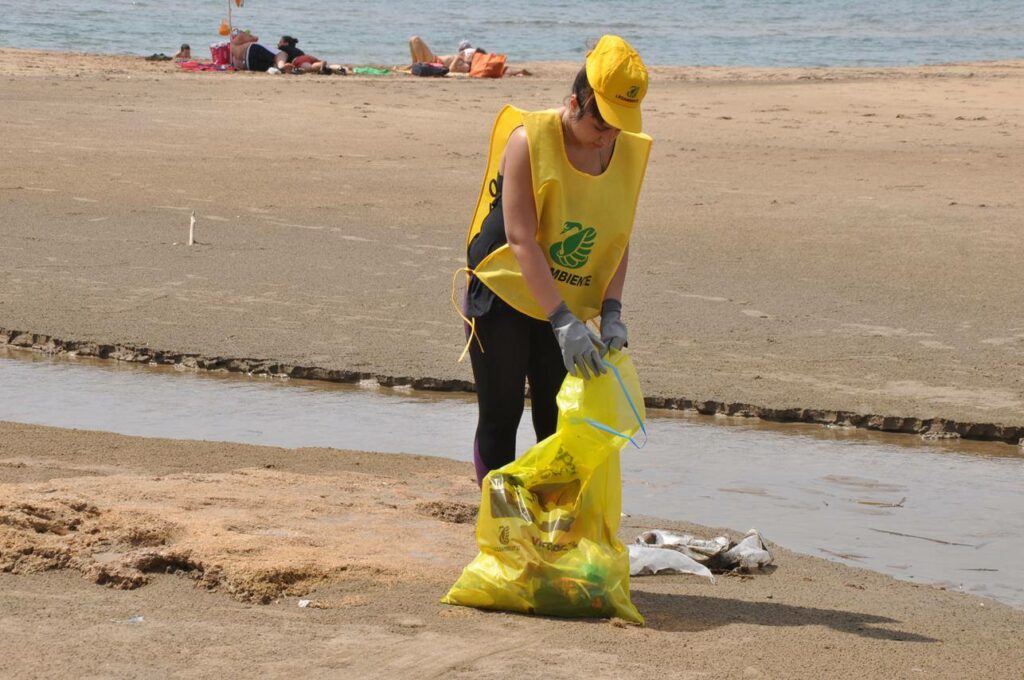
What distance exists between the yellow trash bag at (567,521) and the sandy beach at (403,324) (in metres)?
0.10

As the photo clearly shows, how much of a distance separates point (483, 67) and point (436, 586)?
19234 mm

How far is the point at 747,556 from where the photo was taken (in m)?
4.71

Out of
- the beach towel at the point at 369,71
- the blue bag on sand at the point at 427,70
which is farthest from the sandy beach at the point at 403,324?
the beach towel at the point at 369,71

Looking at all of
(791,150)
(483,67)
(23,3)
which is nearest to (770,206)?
(791,150)

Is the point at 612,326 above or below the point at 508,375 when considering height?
above

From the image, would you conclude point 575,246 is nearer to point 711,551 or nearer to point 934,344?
point 711,551

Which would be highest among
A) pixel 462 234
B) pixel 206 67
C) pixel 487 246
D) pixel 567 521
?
pixel 206 67

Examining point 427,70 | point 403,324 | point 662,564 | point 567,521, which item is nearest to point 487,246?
point 567,521

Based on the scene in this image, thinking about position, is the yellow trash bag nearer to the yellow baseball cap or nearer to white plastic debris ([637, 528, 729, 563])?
the yellow baseball cap

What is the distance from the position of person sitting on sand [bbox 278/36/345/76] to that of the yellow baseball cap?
755 inches

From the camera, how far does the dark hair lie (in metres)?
3.81

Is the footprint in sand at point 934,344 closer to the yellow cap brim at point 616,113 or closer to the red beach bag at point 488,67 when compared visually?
the yellow cap brim at point 616,113

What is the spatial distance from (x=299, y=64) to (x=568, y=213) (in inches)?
764

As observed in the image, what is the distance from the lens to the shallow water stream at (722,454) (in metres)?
5.27
